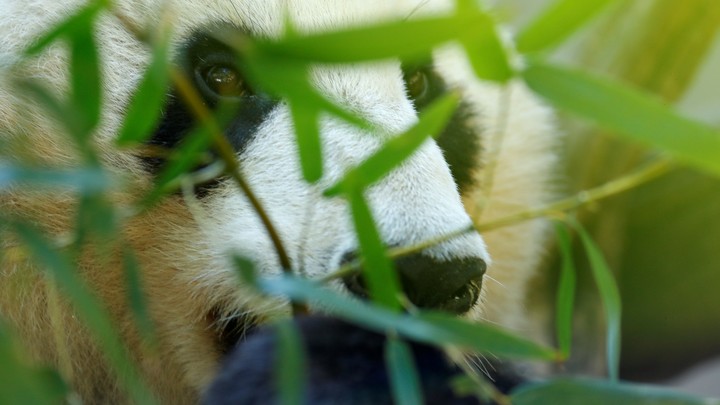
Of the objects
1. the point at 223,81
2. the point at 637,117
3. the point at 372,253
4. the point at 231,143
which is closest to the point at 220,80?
the point at 223,81

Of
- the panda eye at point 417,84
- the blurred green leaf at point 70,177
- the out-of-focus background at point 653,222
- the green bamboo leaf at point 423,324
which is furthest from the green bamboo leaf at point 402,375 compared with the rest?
the out-of-focus background at point 653,222

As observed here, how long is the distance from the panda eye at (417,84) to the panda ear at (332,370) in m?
0.74

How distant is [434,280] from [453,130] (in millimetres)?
689

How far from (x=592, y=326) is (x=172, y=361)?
129cm

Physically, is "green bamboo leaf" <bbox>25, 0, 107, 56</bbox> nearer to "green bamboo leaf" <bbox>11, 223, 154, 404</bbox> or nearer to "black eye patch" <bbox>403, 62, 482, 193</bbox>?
"green bamboo leaf" <bbox>11, 223, 154, 404</bbox>

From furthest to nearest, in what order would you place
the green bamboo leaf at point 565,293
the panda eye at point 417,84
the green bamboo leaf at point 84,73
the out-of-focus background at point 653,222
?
the out-of-focus background at point 653,222, the panda eye at point 417,84, the green bamboo leaf at point 565,293, the green bamboo leaf at point 84,73

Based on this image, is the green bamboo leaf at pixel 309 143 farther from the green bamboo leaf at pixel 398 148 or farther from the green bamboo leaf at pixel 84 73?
the green bamboo leaf at pixel 84 73

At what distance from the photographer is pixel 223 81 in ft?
4.61

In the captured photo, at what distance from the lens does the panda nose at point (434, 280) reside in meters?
1.07

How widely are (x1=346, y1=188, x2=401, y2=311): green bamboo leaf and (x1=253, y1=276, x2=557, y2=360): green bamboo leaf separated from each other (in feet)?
0.11

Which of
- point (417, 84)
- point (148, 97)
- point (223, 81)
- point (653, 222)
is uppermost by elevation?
point (148, 97)

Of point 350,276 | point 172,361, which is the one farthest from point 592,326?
point 350,276

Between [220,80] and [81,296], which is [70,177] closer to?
[81,296]

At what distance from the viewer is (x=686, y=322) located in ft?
8.45
